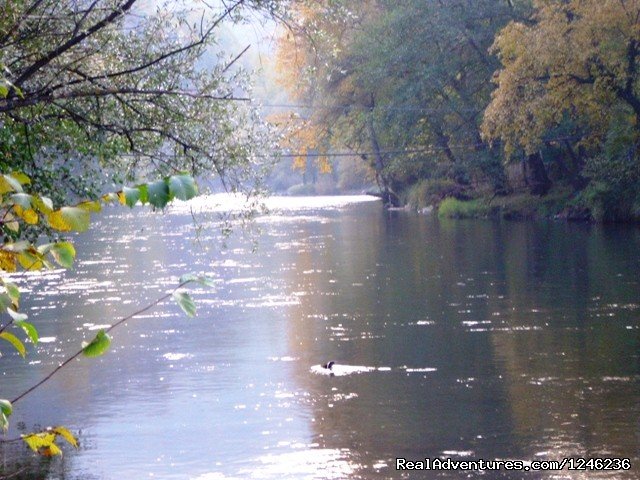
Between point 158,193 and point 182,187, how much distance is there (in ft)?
0.27

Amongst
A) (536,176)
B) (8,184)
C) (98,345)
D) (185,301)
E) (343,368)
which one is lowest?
(343,368)

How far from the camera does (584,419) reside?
9.87 meters

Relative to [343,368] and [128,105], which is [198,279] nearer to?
[128,105]

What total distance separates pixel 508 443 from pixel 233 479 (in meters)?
2.64

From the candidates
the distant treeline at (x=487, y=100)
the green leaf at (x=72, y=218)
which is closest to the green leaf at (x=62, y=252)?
the green leaf at (x=72, y=218)

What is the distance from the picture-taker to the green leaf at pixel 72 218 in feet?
8.96

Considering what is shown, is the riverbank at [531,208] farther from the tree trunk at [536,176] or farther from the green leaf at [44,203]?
the green leaf at [44,203]

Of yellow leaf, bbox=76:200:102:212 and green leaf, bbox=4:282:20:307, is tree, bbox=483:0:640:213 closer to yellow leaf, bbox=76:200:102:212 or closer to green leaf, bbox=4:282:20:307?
yellow leaf, bbox=76:200:102:212

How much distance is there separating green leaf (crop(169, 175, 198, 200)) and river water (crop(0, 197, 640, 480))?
624cm

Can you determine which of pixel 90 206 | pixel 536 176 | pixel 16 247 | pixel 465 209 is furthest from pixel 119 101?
pixel 465 209

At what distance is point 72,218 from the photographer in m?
2.74

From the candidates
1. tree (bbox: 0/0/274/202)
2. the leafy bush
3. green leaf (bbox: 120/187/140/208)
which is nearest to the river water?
tree (bbox: 0/0/274/202)

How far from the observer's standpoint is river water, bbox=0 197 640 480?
Answer: 9180 millimetres

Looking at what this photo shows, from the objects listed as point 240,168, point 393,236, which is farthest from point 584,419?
point 393,236
